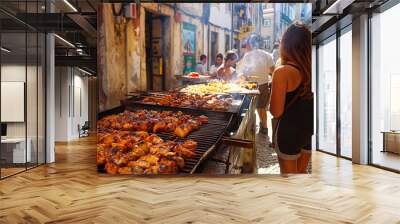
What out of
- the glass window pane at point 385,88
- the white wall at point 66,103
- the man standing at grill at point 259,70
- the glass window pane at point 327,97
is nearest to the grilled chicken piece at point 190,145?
the man standing at grill at point 259,70

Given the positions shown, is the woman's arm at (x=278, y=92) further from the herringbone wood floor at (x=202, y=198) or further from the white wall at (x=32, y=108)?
the white wall at (x=32, y=108)

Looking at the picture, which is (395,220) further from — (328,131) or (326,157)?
(328,131)

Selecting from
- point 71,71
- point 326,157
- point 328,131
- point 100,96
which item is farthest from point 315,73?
point 71,71

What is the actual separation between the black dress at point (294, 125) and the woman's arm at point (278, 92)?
70 millimetres

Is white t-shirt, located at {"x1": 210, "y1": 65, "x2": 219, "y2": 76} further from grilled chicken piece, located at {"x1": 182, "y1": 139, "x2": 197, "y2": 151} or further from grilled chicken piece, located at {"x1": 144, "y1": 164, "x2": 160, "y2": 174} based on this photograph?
grilled chicken piece, located at {"x1": 144, "y1": 164, "x2": 160, "y2": 174}

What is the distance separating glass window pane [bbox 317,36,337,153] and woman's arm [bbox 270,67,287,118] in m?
4.18

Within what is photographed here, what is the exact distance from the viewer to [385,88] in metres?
7.22

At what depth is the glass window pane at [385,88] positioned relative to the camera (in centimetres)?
684

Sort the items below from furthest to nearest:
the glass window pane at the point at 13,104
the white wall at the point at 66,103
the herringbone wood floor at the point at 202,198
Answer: the white wall at the point at 66,103, the glass window pane at the point at 13,104, the herringbone wood floor at the point at 202,198

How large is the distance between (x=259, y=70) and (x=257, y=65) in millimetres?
85

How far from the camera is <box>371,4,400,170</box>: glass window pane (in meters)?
6.84

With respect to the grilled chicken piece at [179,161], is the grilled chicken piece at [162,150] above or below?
above

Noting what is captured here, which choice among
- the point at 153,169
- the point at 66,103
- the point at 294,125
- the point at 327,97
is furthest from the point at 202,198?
the point at 66,103

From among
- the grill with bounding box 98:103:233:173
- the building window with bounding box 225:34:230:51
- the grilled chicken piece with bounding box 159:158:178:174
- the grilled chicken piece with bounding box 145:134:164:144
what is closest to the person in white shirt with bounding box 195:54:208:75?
the building window with bounding box 225:34:230:51
